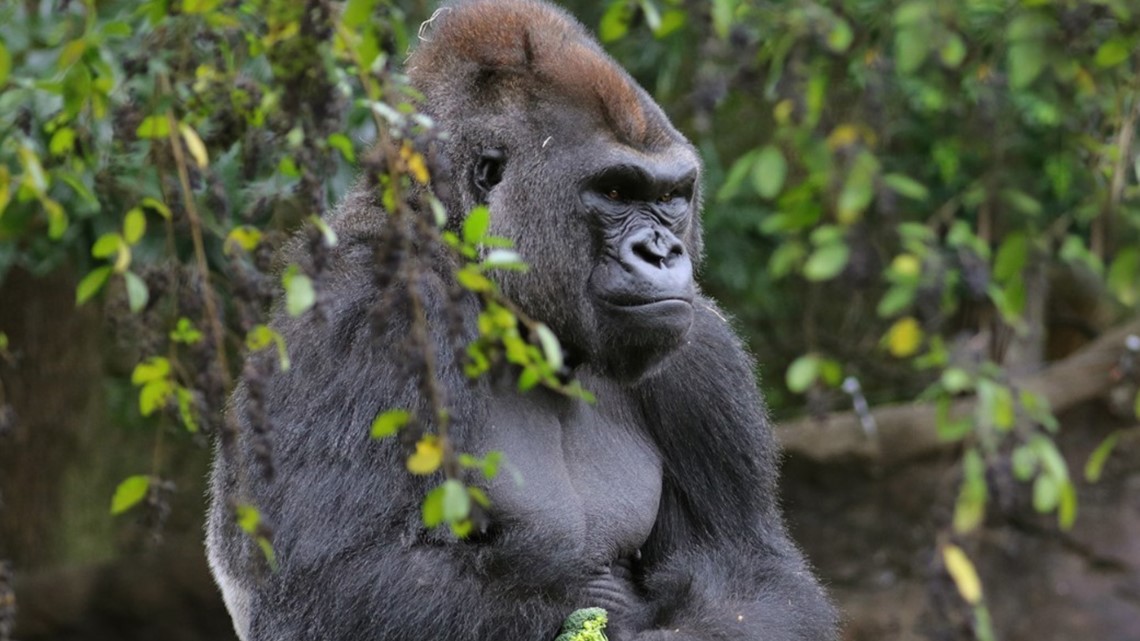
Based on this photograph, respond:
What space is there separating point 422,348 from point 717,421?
2.05 meters

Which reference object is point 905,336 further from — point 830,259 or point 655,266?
point 655,266

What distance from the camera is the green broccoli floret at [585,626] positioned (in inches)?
125

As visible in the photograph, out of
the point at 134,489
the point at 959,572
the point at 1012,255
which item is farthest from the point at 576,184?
the point at 134,489

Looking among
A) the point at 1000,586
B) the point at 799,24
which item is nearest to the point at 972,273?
the point at 799,24

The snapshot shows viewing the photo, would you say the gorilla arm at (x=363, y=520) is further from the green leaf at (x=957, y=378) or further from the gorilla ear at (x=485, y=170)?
the green leaf at (x=957, y=378)

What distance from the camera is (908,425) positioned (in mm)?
6984

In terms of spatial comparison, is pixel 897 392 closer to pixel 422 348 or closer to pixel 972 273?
pixel 972 273

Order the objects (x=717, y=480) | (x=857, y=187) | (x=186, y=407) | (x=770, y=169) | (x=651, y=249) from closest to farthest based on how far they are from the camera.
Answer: (x=186, y=407)
(x=857, y=187)
(x=770, y=169)
(x=651, y=249)
(x=717, y=480)

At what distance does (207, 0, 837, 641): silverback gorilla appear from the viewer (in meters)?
3.16

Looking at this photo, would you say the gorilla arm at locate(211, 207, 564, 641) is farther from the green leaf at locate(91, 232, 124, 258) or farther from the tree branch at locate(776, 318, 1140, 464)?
the tree branch at locate(776, 318, 1140, 464)

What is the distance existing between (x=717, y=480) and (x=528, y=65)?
47.9 inches

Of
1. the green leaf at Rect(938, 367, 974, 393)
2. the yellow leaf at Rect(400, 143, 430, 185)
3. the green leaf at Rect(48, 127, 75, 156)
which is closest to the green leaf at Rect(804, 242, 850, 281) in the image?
the green leaf at Rect(938, 367, 974, 393)

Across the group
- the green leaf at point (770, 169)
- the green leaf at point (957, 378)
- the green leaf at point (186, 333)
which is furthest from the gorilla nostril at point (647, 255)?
the green leaf at point (186, 333)

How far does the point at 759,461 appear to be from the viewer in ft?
12.8
